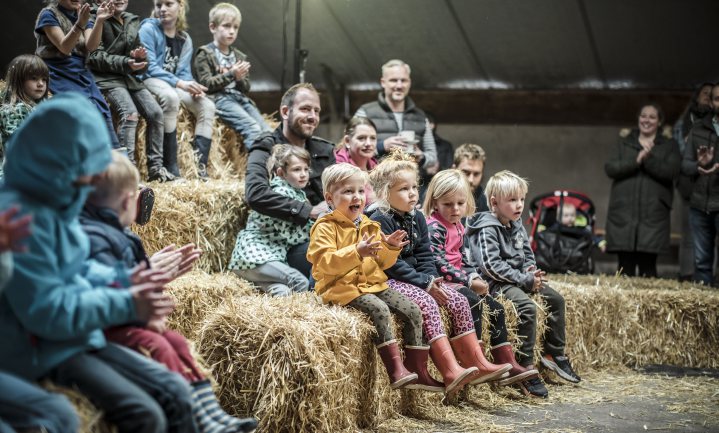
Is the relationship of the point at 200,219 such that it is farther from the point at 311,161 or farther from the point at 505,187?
the point at 505,187

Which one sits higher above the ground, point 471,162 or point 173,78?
point 173,78

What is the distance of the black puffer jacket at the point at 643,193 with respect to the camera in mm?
7141

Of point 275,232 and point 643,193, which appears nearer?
point 275,232

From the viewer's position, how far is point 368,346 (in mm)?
3871

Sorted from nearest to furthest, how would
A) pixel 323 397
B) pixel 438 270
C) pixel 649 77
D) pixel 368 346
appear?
pixel 323 397
pixel 368 346
pixel 438 270
pixel 649 77

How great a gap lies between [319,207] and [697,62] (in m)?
5.24

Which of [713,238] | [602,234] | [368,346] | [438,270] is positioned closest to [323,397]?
[368,346]

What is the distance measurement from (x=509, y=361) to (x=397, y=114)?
233 centimetres

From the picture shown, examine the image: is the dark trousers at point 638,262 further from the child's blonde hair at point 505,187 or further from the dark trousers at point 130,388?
the dark trousers at point 130,388

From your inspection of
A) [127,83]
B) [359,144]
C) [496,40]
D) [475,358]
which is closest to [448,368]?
[475,358]

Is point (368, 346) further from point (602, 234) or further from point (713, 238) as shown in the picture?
point (602, 234)

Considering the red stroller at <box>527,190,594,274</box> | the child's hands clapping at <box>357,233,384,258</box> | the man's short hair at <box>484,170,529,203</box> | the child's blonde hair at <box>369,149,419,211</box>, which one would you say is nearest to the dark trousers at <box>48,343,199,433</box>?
the child's hands clapping at <box>357,233,384,258</box>

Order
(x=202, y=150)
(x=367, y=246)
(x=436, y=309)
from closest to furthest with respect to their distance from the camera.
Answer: (x=367, y=246) < (x=436, y=309) < (x=202, y=150)

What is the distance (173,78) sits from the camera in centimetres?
593
